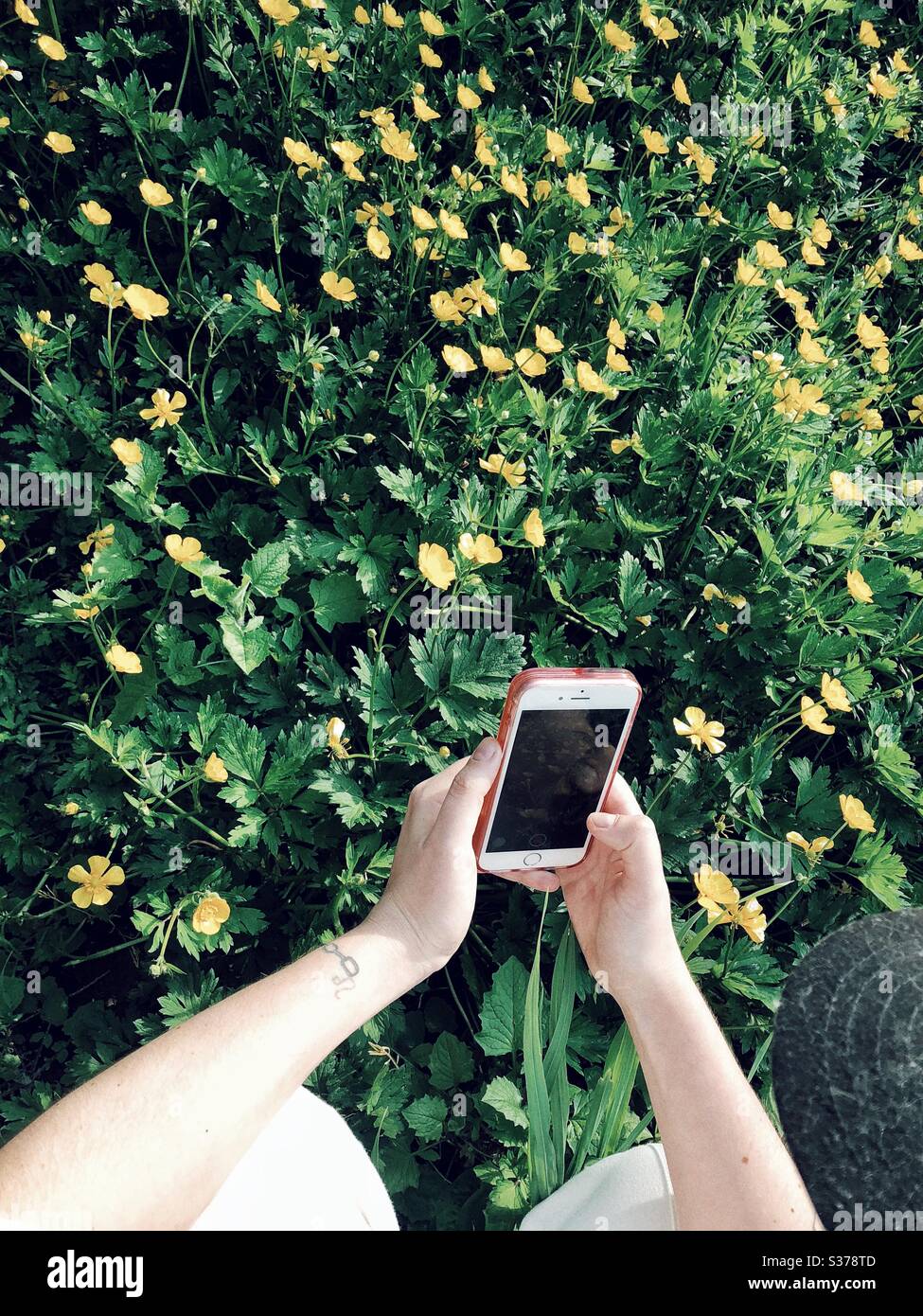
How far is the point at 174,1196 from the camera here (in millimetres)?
764

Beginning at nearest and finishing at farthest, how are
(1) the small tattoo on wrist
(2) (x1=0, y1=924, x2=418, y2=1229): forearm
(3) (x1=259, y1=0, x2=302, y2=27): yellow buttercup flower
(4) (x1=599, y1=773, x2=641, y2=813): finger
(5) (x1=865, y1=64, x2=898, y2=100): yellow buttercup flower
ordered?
(2) (x1=0, y1=924, x2=418, y2=1229): forearm → (1) the small tattoo on wrist → (4) (x1=599, y1=773, x2=641, y2=813): finger → (3) (x1=259, y1=0, x2=302, y2=27): yellow buttercup flower → (5) (x1=865, y1=64, x2=898, y2=100): yellow buttercup flower

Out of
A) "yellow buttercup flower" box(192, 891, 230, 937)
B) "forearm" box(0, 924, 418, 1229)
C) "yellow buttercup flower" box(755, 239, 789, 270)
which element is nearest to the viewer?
"forearm" box(0, 924, 418, 1229)

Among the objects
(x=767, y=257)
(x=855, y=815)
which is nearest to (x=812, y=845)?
(x=855, y=815)

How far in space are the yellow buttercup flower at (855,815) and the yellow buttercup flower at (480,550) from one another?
724mm

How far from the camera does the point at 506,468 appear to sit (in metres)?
1.83

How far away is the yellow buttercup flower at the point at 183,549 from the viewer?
159 cm

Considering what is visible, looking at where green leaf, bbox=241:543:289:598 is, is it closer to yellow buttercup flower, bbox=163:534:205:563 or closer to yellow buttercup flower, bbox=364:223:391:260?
yellow buttercup flower, bbox=163:534:205:563

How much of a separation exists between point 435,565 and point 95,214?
3.39 ft

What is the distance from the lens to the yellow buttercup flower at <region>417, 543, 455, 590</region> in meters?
1.64

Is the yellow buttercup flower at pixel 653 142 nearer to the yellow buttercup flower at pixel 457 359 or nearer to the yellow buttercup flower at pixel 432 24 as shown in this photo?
the yellow buttercup flower at pixel 432 24

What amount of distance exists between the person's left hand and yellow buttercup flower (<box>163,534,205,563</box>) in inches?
28.0

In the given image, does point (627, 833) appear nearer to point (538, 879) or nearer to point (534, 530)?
point (538, 879)

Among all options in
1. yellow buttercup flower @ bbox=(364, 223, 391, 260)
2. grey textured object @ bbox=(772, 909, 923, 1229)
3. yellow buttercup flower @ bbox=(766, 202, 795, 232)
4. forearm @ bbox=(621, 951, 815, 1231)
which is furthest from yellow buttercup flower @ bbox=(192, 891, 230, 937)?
yellow buttercup flower @ bbox=(766, 202, 795, 232)
